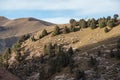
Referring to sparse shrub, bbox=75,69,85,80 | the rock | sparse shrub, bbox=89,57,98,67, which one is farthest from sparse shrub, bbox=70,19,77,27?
sparse shrub, bbox=75,69,85,80

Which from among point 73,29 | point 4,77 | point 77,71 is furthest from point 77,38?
point 4,77

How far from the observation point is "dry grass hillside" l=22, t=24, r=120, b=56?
16125 cm

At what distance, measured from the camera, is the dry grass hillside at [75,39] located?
529ft

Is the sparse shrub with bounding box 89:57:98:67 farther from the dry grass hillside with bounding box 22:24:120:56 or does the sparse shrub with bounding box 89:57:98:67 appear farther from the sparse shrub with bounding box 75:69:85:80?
the dry grass hillside with bounding box 22:24:120:56

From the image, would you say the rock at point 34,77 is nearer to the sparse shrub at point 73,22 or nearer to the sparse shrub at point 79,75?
the sparse shrub at point 79,75

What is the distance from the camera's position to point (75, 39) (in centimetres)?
17438

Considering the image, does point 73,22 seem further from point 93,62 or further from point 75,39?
point 93,62

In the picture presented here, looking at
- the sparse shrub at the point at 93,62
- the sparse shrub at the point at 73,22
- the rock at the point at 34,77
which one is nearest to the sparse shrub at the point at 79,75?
the sparse shrub at the point at 93,62

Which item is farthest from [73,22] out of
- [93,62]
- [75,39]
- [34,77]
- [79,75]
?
[79,75]

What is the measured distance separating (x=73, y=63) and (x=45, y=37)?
5575cm

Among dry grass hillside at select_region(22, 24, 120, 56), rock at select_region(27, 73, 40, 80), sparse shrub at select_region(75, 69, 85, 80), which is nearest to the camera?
sparse shrub at select_region(75, 69, 85, 80)

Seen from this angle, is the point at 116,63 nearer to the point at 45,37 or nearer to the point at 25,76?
the point at 25,76

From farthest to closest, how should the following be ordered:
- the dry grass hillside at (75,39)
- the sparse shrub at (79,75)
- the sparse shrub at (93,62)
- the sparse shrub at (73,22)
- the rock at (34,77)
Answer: the sparse shrub at (73,22), the dry grass hillside at (75,39), the rock at (34,77), the sparse shrub at (93,62), the sparse shrub at (79,75)

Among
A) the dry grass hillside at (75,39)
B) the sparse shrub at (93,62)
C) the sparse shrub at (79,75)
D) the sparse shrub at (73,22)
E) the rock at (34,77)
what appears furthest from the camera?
the sparse shrub at (73,22)
